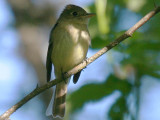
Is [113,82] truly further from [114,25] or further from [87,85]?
[114,25]

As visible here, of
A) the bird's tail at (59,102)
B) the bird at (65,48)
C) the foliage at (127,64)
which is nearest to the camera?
the foliage at (127,64)

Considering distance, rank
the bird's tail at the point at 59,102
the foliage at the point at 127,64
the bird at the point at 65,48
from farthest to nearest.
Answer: the bird's tail at the point at 59,102 < the bird at the point at 65,48 < the foliage at the point at 127,64

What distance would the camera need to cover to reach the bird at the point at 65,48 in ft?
13.5

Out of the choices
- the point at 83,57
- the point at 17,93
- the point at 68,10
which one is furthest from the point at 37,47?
the point at 83,57

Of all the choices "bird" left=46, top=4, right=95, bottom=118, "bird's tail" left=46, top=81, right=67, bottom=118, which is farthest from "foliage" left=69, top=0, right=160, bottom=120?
"bird's tail" left=46, top=81, right=67, bottom=118

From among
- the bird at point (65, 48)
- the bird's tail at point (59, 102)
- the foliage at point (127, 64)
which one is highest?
the foliage at point (127, 64)

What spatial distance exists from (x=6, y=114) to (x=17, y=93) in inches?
176

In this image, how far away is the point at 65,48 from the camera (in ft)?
13.4

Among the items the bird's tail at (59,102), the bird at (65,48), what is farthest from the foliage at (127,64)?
the bird's tail at (59,102)

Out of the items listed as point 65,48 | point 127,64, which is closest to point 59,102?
point 65,48

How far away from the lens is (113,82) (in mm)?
2418

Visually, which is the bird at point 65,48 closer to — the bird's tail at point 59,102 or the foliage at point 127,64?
the bird's tail at point 59,102

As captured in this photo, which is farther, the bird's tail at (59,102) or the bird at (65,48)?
the bird's tail at (59,102)

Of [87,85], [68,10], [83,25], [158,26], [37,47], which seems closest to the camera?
[87,85]
